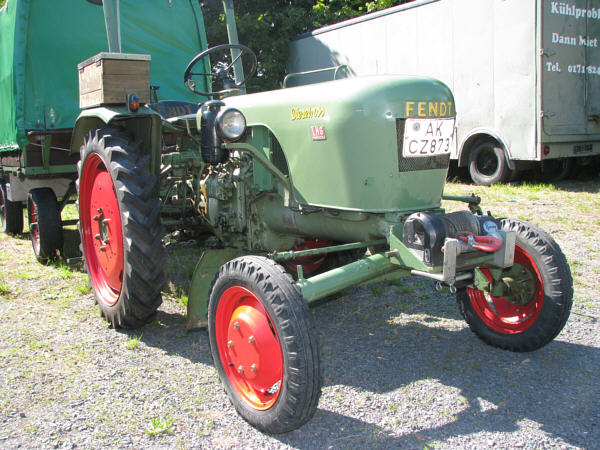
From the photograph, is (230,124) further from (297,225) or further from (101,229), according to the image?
(101,229)

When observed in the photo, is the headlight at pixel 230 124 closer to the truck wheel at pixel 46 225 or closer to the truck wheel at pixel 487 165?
the truck wheel at pixel 46 225

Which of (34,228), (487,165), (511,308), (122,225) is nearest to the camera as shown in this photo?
(511,308)

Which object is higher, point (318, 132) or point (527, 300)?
point (318, 132)

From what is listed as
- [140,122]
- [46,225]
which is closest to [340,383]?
[140,122]

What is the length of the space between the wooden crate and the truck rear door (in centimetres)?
641

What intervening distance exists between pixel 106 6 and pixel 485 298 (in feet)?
10.1

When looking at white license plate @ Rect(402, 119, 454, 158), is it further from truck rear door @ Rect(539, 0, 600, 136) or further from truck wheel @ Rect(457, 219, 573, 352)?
truck rear door @ Rect(539, 0, 600, 136)

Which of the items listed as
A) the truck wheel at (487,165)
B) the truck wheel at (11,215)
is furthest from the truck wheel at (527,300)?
the truck wheel at (487,165)

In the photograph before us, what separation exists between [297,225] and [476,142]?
23.2 ft

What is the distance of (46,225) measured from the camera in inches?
196

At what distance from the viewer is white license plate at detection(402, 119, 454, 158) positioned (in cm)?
262

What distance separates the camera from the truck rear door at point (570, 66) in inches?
316

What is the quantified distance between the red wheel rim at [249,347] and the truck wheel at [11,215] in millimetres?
4711

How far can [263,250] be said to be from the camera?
3.44m
